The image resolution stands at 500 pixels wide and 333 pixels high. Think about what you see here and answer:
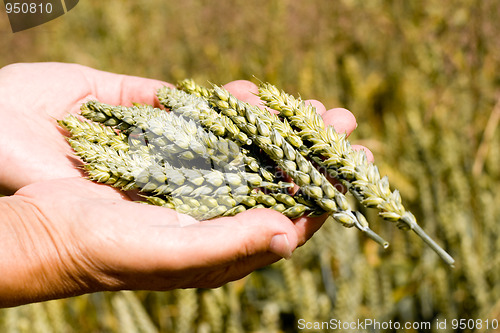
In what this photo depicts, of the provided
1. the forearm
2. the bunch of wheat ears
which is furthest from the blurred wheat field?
the bunch of wheat ears

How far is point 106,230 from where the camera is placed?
54.5 inches

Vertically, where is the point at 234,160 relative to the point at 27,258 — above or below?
A: above

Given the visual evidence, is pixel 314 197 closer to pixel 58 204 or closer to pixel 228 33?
pixel 58 204

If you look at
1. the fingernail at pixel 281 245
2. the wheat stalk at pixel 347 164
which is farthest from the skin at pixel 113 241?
the wheat stalk at pixel 347 164

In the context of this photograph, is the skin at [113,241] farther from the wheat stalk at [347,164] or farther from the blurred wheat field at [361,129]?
the blurred wheat field at [361,129]

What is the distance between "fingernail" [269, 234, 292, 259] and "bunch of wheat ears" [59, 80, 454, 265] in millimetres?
121

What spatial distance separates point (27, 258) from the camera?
145cm

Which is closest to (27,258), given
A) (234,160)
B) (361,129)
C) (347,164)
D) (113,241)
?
(113,241)

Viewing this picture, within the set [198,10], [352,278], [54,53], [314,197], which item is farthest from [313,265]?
[54,53]

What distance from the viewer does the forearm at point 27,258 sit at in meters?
1.43

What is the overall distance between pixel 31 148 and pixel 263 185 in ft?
3.42

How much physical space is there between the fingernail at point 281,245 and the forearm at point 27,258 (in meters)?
0.66

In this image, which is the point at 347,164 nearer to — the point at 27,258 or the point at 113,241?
the point at 113,241

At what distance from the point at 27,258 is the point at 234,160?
711 millimetres
